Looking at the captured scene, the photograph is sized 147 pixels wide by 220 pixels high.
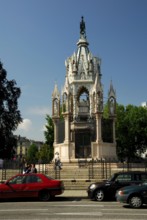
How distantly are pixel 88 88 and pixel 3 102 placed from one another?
10608 millimetres

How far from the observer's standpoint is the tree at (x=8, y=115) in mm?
36881

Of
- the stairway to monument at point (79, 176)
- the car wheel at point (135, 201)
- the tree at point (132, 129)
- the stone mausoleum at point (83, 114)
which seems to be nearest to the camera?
the car wheel at point (135, 201)

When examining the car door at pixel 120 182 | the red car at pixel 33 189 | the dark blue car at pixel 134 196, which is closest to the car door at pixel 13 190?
the red car at pixel 33 189

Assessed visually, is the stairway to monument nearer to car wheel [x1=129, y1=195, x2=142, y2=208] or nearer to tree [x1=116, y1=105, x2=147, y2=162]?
car wheel [x1=129, y1=195, x2=142, y2=208]

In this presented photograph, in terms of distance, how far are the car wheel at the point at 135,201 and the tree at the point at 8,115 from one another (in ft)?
80.8

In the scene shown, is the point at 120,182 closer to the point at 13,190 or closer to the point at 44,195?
the point at 44,195

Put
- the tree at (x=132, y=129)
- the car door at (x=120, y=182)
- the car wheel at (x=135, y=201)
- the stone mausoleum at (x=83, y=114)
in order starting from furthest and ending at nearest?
the tree at (x=132, y=129), the stone mausoleum at (x=83, y=114), the car door at (x=120, y=182), the car wheel at (x=135, y=201)

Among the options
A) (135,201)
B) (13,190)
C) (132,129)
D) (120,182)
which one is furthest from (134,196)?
(132,129)

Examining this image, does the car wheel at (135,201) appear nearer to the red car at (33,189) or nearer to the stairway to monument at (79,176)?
the red car at (33,189)

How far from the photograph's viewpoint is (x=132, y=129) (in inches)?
2382

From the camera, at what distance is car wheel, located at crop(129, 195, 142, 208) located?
1336cm

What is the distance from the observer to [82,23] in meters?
46.3

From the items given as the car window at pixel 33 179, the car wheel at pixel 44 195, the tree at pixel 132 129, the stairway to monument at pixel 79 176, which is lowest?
the car wheel at pixel 44 195

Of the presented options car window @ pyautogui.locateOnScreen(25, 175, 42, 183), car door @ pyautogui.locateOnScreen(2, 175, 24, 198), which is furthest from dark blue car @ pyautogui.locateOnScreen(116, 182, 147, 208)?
car door @ pyautogui.locateOnScreen(2, 175, 24, 198)
